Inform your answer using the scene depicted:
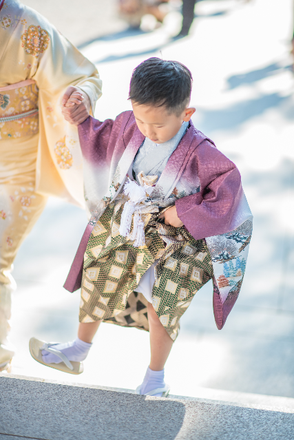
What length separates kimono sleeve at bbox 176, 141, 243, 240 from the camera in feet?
4.49

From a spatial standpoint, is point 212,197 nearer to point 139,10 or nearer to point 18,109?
point 18,109

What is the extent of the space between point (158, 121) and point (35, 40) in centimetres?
64

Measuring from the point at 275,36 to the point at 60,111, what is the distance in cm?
672

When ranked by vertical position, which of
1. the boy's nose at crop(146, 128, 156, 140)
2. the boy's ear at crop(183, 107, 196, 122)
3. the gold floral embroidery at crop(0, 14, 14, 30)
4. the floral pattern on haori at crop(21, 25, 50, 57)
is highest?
the gold floral embroidery at crop(0, 14, 14, 30)

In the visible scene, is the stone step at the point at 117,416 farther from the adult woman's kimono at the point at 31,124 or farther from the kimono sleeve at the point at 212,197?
the kimono sleeve at the point at 212,197

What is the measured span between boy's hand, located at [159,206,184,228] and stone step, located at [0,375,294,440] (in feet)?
1.79

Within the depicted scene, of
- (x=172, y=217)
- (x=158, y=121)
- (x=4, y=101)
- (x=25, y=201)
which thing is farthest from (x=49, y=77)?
(x=172, y=217)

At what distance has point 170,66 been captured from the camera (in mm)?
1250

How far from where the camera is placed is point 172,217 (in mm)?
1451

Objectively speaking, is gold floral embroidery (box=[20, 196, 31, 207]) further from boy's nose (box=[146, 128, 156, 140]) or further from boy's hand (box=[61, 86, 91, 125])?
boy's nose (box=[146, 128, 156, 140])

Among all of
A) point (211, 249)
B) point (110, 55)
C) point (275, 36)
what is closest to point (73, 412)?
point (211, 249)

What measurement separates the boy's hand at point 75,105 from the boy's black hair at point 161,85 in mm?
341

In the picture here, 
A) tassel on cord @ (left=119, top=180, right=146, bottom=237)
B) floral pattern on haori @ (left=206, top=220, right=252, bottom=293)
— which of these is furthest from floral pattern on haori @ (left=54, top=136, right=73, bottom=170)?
floral pattern on haori @ (left=206, top=220, right=252, bottom=293)

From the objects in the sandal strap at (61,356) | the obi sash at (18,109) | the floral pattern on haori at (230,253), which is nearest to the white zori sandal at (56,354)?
the sandal strap at (61,356)
